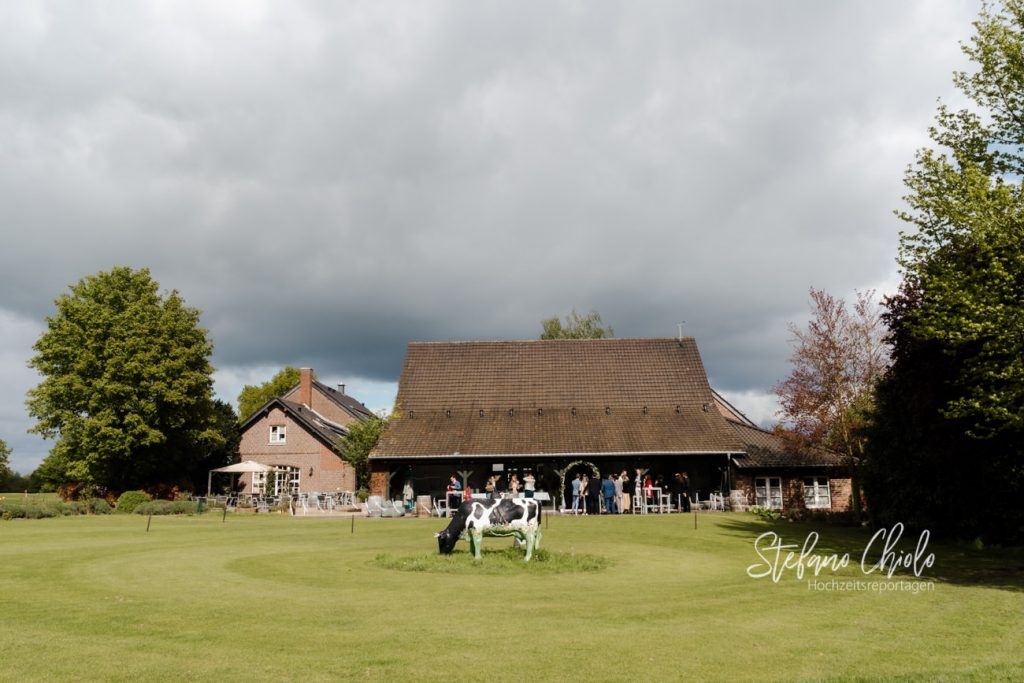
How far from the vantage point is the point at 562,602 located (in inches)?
443

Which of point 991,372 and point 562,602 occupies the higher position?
point 991,372

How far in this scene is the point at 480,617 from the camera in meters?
10.0

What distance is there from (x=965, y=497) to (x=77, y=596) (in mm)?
21975

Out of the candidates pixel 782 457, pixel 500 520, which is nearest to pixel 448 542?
pixel 500 520

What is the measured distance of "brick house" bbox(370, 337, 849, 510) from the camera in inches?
1289

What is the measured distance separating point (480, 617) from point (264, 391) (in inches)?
2785

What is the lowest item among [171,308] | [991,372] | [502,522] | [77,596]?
[77,596]

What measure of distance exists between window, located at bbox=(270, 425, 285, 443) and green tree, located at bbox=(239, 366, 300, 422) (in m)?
28.5

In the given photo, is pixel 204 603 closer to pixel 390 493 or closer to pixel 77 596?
pixel 77 596

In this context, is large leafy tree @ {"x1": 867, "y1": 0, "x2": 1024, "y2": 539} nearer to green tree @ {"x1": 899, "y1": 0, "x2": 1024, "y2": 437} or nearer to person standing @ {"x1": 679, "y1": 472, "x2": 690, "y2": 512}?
green tree @ {"x1": 899, "y1": 0, "x2": 1024, "y2": 437}

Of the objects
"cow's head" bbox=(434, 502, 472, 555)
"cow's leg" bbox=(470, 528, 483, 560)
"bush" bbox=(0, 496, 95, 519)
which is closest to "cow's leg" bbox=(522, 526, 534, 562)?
"cow's leg" bbox=(470, 528, 483, 560)

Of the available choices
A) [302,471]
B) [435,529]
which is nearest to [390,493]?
[435,529]

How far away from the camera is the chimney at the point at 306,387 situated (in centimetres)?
5450

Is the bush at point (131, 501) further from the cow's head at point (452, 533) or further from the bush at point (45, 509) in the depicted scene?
the cow's head at point (452, 533)
